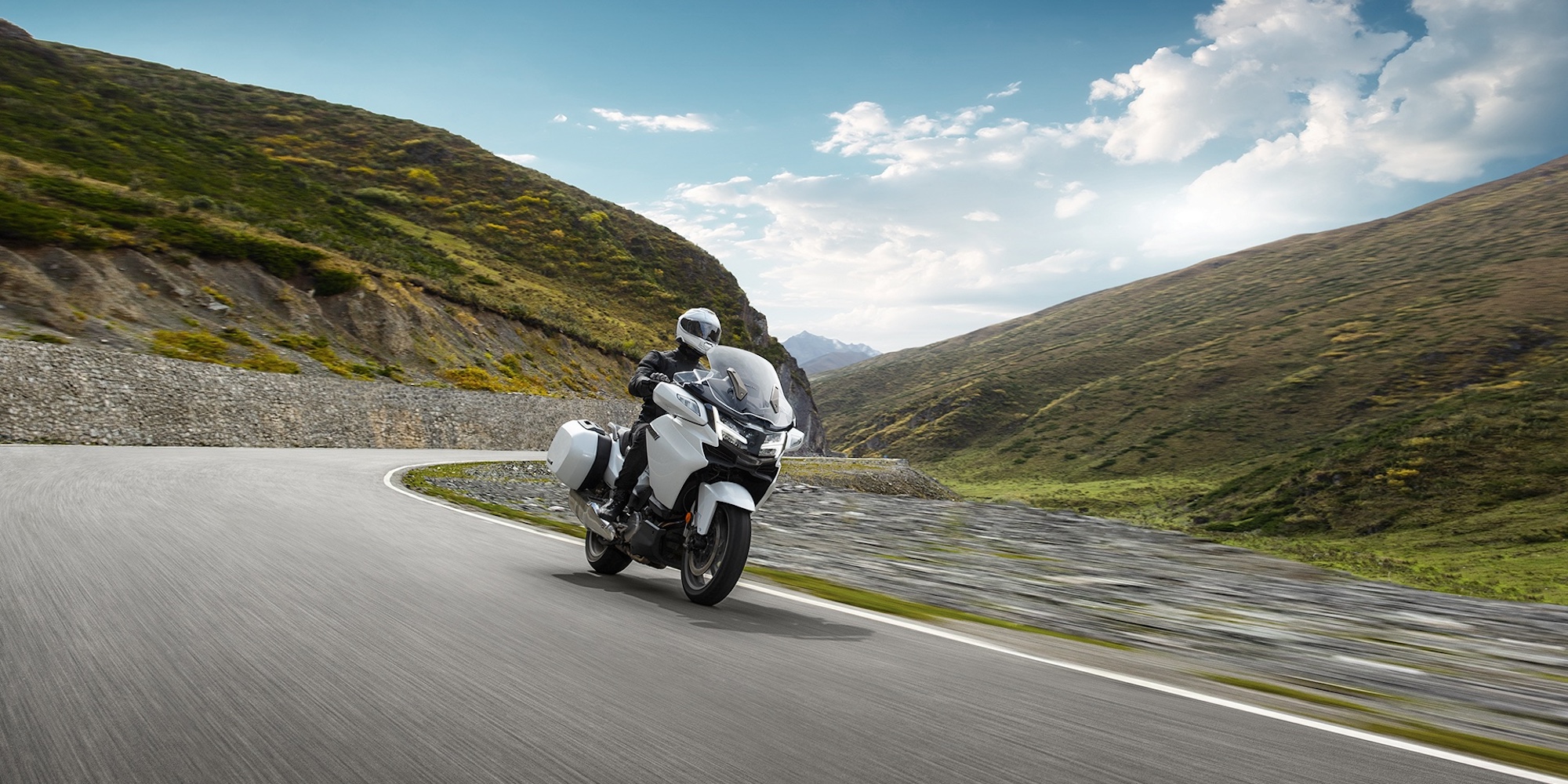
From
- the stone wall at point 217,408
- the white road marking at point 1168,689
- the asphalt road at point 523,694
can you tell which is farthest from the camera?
the stone wall at point 217,408

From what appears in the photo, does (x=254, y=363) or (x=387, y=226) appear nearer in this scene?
(x=254, y=363)

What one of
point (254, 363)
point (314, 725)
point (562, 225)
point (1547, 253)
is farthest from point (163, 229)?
point (1547, 253)

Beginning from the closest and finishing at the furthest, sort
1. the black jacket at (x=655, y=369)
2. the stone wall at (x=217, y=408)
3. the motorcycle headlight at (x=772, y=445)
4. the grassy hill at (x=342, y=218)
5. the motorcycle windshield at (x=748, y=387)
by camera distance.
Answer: the motorcycle headlight at (x=772, y=445) → the motorcycle windshield at (x=748, y=387) → the black jacket at (x=655, y=369) → the stone wall at (x=217, y=408) → the grassy hill at (x=342, y=218)

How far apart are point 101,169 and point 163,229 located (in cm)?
1631

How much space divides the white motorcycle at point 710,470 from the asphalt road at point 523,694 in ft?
1.09

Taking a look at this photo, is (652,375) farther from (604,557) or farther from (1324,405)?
(1324,405)

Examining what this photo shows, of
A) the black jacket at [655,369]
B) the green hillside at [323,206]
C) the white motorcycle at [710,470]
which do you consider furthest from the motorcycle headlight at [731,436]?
the green hillside at [323,206]

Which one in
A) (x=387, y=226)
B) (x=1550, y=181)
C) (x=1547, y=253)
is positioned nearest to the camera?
(x=387, y=226)

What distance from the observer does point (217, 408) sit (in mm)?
31906

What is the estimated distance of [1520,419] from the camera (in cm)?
4616

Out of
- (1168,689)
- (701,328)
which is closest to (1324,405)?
(701,328)

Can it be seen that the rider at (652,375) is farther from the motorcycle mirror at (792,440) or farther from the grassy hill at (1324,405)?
the grassy hill at (1324,405)

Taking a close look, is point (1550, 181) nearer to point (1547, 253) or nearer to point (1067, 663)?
point (1547, 253)

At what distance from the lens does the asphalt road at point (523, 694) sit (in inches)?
113
